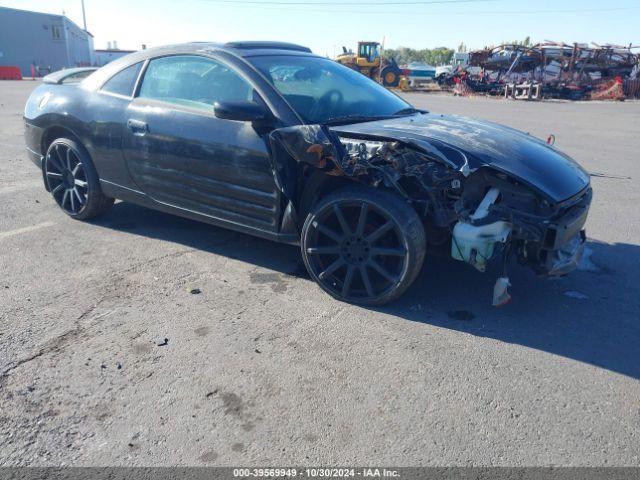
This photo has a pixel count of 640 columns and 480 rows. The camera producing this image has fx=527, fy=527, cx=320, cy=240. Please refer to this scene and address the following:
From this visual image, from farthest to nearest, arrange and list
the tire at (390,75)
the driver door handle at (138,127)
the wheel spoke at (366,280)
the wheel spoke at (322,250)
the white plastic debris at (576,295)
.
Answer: the tire at (390,75), the driver door handle at (138,127), the white plastic debris at (576,295), the wheel spoke at (322,250), the wheel spoke at (366,280)

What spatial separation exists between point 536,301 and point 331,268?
57.1 inches

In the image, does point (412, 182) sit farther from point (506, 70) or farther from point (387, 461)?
point (506, 70)

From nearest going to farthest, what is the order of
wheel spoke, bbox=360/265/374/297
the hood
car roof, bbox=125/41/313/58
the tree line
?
the hood < wheel spoke, bbox=360/265/374/297 < car roof, bbox=125/41/313/58 < the tree line

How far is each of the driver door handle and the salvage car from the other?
0.03ft

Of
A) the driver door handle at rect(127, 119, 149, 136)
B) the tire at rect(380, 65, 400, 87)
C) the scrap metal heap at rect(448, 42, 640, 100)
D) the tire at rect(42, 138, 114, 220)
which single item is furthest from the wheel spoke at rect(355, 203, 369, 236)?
the tire at rect(380, 65, 400, 87)

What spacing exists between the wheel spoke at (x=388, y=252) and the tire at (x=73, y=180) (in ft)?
9.34

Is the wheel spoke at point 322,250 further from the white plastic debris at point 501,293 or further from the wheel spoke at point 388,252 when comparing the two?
the white plastic debris at point 501,293

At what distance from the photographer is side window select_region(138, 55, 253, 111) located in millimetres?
3982

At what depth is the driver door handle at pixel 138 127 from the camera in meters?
4.30

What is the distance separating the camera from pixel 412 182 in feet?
11.1

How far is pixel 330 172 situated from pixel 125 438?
200 centimetres

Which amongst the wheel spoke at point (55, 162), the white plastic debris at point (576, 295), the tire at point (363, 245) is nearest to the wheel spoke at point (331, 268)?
the tire at point (363, 245)

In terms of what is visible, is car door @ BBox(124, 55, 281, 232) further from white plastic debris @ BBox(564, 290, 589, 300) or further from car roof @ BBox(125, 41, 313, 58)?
white plastic debris @ BBox(564, 290, 589, 300)

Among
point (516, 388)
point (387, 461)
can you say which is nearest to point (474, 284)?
point (516, 388)
